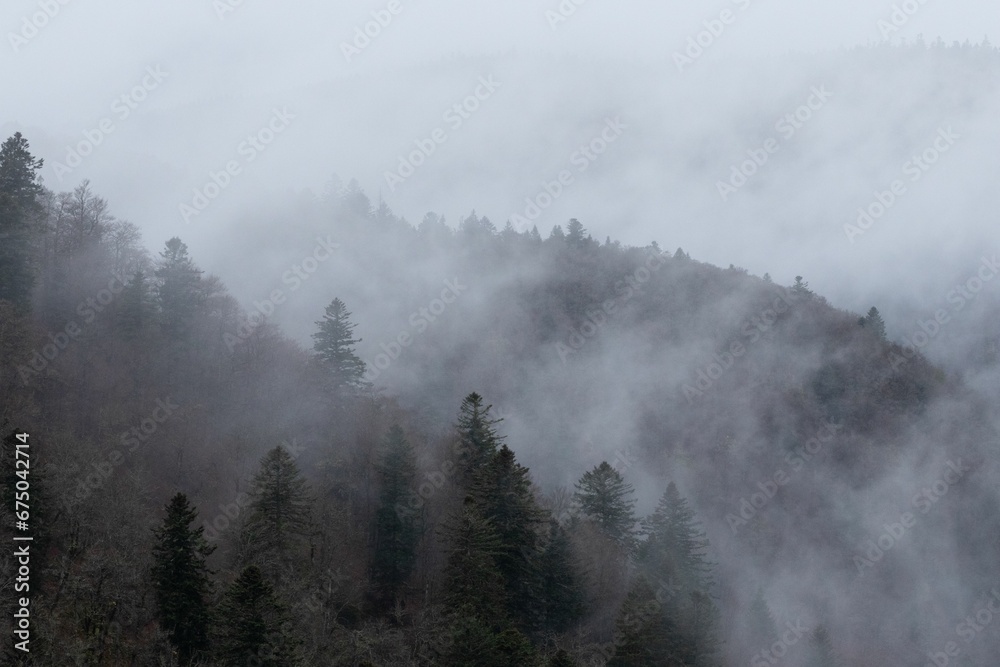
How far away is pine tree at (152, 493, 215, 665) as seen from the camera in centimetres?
3562

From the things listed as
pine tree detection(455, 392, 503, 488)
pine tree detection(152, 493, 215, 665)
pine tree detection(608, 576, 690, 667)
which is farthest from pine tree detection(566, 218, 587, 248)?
pine tree detection(152, 493, 215, 665)

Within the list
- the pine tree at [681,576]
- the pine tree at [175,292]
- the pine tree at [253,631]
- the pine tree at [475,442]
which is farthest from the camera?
the pine tree at [175,292]

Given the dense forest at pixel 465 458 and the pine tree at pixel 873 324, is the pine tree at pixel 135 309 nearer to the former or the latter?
the dense forest at pixel 465 458

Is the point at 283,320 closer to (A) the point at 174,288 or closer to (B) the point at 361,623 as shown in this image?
(A) the point at 174,288

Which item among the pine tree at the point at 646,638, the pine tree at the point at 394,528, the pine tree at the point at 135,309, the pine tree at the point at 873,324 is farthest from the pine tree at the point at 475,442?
the pine tree at the point at 873,324

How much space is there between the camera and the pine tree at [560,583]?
1909 inches

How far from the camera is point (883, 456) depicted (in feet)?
326

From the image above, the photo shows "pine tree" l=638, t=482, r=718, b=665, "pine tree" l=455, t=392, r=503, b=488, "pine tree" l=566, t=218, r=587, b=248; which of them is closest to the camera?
"pine tree" l=638, t=482, r=718, b=665

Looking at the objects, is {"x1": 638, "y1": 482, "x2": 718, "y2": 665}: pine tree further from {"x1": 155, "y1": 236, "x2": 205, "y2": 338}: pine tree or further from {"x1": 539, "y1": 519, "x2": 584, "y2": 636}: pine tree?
{"x1": 155, "y1": 236, "x2": 205, "y2": 338}: pine tree

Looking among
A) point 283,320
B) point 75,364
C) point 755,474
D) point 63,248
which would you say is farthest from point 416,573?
point 755,474

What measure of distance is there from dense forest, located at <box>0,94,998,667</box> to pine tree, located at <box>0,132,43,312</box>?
187 mm

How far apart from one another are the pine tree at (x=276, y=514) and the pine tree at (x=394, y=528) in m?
9.47

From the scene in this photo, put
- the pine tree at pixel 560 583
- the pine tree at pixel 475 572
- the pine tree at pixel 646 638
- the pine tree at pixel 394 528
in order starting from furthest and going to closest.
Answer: the pine tree at pixel 394 528, the pine tree at pixel 560 583, the pine tree at pixel 646 638, the pine tree at pixel 475 572

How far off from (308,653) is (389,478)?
59.0ft
